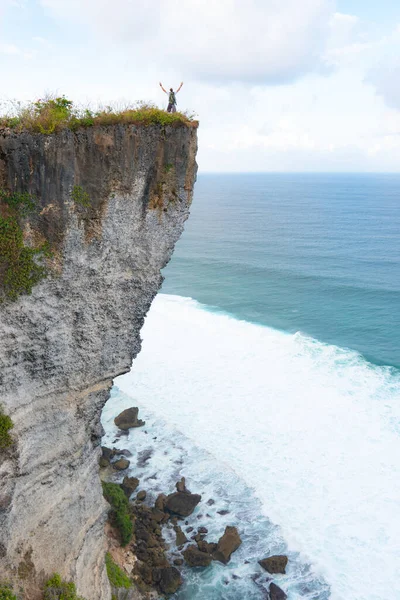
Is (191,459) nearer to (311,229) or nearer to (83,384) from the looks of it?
(83,384)

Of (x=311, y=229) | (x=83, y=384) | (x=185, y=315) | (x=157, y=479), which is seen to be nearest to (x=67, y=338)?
(x=83, y=384)

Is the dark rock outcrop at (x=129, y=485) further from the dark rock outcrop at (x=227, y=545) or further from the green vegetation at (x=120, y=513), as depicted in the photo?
the dark rock outcrop at (x=227, y=545)

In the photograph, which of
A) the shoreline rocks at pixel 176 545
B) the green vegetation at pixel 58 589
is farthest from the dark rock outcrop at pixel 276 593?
the green vegetation at pixel 58 589

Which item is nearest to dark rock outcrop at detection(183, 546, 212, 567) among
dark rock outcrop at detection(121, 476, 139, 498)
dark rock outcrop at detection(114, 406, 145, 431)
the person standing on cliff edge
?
dark rock outcrop at detection(121, 476, 139, 498)

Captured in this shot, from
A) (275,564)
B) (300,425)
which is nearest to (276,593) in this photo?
(275,564)

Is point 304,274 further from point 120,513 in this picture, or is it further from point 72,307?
point 72,307

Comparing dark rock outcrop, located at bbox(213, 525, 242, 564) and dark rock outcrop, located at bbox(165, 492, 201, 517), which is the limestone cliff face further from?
dark rock outcrop, located at bbox(165, 492, 201, 517)
